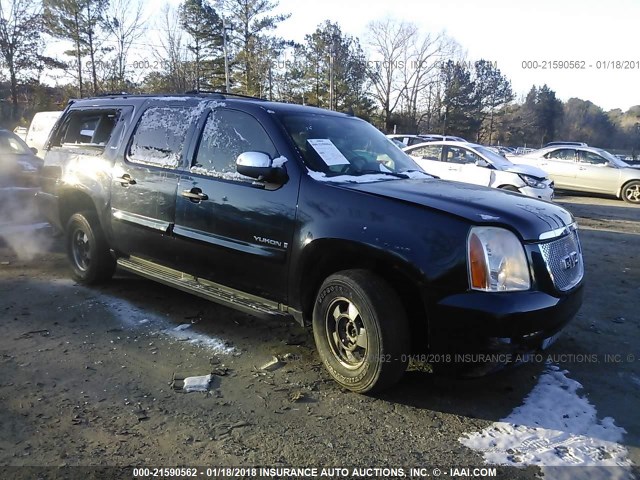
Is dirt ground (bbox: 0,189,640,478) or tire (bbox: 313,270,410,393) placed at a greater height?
tire (bbox: 313,270,410,393)

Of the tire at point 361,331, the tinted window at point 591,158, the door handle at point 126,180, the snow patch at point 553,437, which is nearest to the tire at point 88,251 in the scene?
the door handle at point 126,180

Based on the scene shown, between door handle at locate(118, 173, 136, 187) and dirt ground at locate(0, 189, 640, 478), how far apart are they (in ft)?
3.90

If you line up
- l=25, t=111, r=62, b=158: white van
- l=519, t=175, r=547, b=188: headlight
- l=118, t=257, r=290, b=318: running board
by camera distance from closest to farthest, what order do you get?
l=118, t=257, r=290, b=318: running board, l=519, t=175, r=547, b=188: headlight, l=25, t=111, r=62, b=158: white van

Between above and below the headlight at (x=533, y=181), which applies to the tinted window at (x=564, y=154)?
above

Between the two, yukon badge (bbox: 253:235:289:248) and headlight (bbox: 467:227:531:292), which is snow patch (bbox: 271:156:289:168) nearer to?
yukon badge (bbox: 253:235:289:248)

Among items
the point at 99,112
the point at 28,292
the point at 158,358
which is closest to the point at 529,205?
the point at 158,358

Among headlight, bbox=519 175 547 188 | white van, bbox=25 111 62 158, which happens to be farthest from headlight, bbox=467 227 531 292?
white van, bbox=25 111 62 158

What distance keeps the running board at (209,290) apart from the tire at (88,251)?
375 mm

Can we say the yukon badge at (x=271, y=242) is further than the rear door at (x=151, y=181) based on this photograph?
No

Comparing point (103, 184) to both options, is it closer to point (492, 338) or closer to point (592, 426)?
point (492, 338)

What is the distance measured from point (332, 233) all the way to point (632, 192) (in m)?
15.0

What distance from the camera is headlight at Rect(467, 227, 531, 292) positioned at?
279 cm

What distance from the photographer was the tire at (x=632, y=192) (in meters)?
14.7

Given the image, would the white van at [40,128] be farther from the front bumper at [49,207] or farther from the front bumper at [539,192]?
the front bumper at [539,192]
